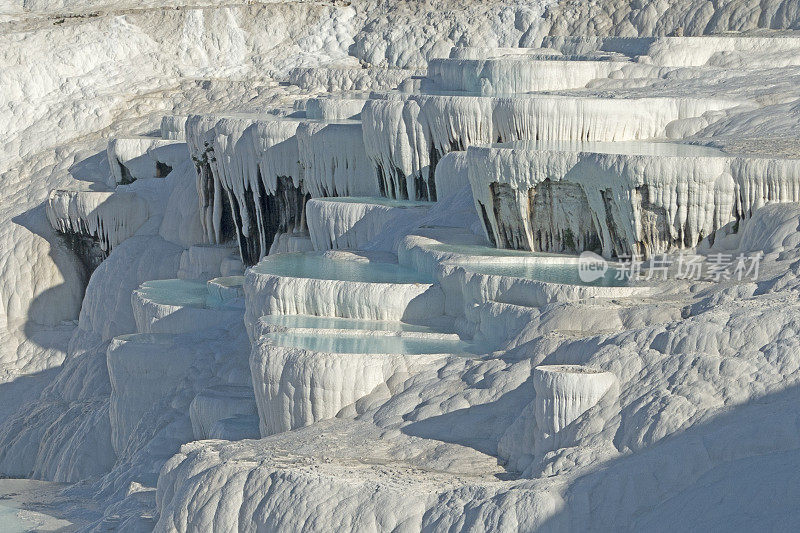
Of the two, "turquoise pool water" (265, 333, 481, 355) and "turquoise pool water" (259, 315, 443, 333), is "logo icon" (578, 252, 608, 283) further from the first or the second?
"turquoise pool water" (259, 315, 443, 333)

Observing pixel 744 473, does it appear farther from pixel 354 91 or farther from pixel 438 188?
pixel 354 91

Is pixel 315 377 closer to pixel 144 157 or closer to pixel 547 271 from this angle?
pixel 547 271

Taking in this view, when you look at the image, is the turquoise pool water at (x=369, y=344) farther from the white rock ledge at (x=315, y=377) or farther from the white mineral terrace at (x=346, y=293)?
the white mineral terrace at (x=346, y=293)

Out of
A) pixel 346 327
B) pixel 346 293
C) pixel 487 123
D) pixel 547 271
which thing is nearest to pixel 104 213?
pixel 487 123

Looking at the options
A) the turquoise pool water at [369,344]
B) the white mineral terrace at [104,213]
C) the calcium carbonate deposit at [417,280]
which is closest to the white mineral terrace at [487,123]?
the calcium carbonate deposit at [417,280]

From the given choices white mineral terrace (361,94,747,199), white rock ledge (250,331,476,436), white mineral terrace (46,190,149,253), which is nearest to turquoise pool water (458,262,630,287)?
white rock ledge (250,331,476,436)

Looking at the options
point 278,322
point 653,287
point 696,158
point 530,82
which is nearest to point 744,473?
point 653,287
